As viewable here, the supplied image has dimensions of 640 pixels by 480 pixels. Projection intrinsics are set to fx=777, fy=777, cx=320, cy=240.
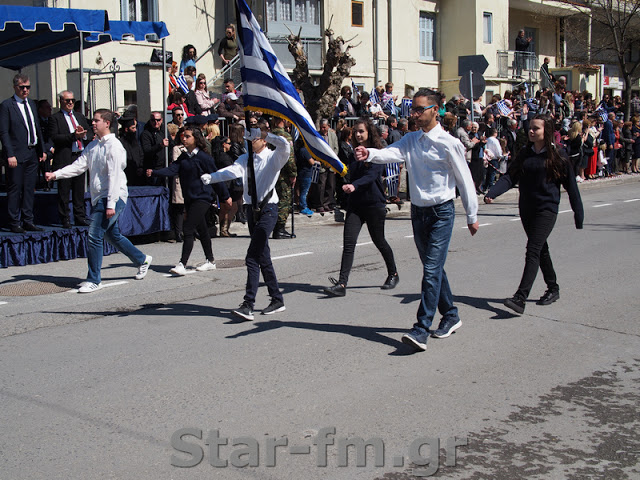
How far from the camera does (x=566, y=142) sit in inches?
762

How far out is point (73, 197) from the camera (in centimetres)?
1152

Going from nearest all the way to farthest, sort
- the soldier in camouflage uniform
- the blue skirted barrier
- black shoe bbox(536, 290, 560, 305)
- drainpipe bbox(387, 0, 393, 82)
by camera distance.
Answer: black shoe bbox(536, 290, 560, 305)
the blue skirted barrier
the soldier in camouflage uniform
drainpipe bbox(387, 0, 393, 82)

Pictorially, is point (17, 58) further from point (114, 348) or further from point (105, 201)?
point (114, 348)

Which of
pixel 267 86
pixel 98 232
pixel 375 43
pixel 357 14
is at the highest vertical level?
pixel 357 14

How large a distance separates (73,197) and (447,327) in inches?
270

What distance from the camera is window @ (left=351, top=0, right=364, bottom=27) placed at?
29234mm

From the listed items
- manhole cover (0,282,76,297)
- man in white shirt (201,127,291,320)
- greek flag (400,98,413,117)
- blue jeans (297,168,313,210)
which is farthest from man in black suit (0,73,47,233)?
greek flag (400,98,413,117)

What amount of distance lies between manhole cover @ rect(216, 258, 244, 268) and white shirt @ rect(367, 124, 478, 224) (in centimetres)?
453

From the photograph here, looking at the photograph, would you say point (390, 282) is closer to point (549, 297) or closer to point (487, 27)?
point (549, 297)

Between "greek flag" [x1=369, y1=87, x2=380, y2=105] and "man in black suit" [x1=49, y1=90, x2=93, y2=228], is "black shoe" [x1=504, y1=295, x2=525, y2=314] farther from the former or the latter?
"greek flag" [x1=369, y1=87, x2=380, y2=105]

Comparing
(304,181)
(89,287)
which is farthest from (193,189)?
(304,181)

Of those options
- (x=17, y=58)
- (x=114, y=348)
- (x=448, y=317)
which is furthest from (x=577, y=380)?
(x=17, y=58)

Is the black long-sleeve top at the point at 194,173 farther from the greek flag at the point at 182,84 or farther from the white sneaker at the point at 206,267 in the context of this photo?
the greek flag at the point at 182,84

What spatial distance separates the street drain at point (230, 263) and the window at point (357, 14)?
20.2 metres
